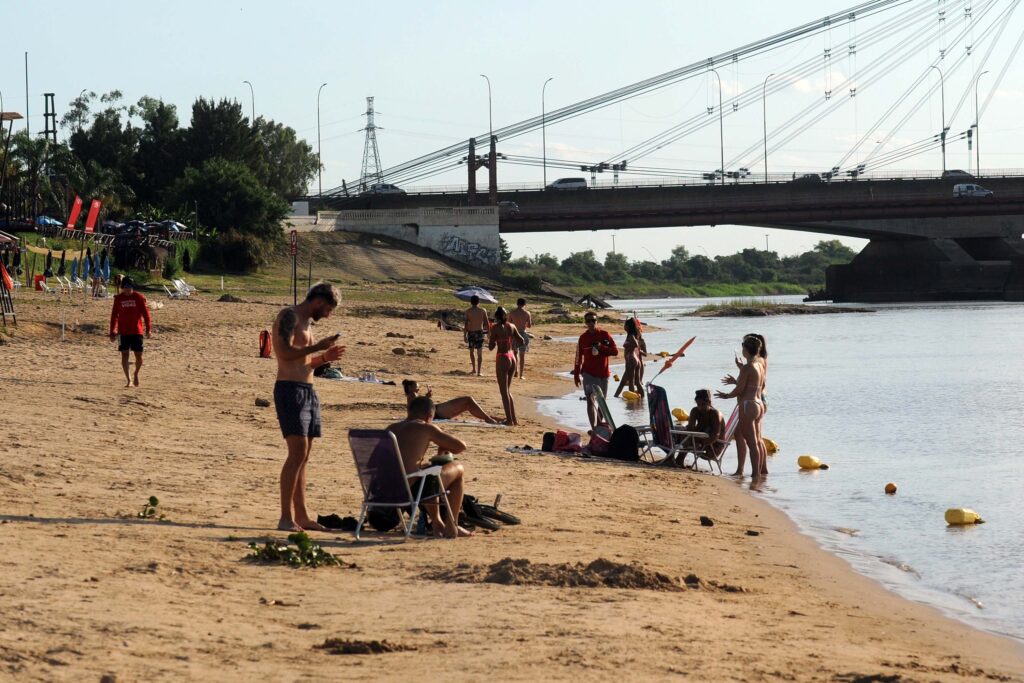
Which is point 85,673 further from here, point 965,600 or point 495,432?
point 495,432

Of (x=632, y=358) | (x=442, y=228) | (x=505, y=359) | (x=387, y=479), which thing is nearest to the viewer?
(x=387, y=479)

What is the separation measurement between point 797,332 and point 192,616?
164 feet

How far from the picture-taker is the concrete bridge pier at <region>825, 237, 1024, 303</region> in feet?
286

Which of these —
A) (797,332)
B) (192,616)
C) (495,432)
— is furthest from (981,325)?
(192,616)

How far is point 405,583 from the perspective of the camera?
722 centimetres

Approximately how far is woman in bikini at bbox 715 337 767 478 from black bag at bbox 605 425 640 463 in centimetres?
103

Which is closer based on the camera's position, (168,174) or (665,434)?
(665,434)

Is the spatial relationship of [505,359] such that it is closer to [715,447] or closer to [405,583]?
[715,447]

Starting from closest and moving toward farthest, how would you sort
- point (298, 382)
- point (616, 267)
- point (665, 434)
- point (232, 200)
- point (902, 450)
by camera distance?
point (298, 382) → point (665, 434) → point (902, 450) → point (232, 200) → point (616, 267)

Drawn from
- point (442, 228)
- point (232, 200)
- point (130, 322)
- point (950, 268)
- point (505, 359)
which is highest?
point (232, 200)

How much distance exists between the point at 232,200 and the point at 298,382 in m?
55.4

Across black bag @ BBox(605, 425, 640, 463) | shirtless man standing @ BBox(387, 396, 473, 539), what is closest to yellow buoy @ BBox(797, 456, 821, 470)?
black bag @ BBox(605, 425, 640, 463)

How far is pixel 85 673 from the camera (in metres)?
5.08

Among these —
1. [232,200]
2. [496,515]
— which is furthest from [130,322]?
[232,200]
